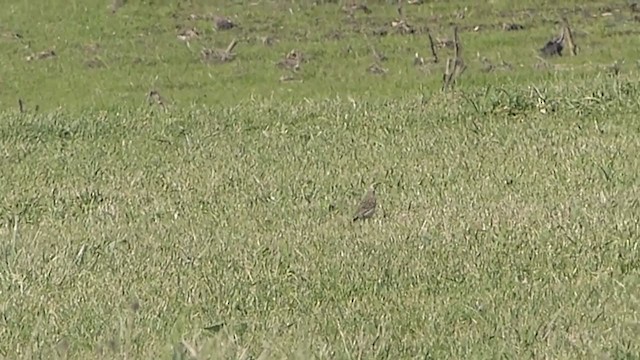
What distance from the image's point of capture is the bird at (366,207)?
17.5ft

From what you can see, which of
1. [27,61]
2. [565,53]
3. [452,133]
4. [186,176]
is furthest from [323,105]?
[27,61]

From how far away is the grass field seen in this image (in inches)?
140

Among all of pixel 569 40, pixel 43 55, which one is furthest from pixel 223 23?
pixel 569 40

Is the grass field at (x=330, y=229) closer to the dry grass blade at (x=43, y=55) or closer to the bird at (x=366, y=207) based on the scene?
the bird at (x=366, y=207)

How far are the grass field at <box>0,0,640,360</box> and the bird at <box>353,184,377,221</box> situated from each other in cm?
7

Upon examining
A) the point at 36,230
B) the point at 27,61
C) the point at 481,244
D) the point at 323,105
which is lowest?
the point at 27,61

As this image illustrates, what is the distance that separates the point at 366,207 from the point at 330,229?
0.44m

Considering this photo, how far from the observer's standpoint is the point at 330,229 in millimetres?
5055

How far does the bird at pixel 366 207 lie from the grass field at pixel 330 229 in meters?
Answer: 0.07

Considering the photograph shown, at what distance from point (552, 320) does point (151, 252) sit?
1951 mm

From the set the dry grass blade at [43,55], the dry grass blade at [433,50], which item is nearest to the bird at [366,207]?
the dry grass blade at [433,50]

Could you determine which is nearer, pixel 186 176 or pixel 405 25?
pixel 186 176

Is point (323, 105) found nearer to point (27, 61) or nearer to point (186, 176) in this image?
point (186, 176)

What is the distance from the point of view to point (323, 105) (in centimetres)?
884
